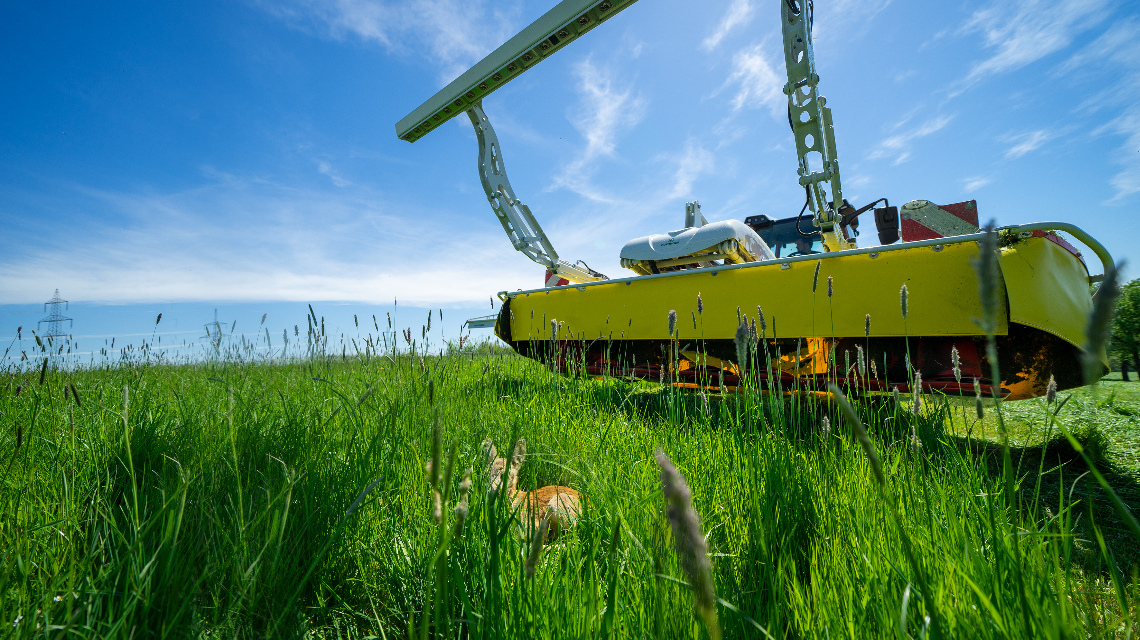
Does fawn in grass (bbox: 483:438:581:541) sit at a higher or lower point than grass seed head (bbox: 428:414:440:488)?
lower

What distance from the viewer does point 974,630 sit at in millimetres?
748

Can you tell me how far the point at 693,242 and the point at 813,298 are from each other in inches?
74.5

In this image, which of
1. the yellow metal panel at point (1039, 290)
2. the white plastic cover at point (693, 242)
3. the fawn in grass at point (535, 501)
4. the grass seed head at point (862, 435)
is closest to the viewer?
the grass seed head at point (862, 435)

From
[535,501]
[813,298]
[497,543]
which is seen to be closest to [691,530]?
[497,543]

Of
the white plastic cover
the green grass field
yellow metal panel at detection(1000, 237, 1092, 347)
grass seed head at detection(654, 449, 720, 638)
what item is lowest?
the green grass field

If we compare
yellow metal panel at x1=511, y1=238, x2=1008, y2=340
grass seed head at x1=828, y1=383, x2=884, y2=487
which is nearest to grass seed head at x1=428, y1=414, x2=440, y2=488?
grass seed head at x1=828, y1=383, x2=884, y2=487

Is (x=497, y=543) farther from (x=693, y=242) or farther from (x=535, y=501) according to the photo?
(x=693, y=242)

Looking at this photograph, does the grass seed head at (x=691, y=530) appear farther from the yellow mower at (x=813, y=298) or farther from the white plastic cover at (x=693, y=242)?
the white plastic cover at (x=693, y=242)

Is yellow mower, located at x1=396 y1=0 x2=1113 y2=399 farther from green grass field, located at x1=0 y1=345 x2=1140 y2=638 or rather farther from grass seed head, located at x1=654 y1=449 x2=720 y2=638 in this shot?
grass seed head, located at x1=654 y1=449 x2=720 y2=638

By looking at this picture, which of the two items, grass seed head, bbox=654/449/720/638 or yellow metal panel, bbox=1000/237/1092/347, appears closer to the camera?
grass seed head, bbox=654/449/720/638

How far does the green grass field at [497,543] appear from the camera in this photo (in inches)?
29.9

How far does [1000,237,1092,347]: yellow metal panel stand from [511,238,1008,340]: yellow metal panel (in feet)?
0.36

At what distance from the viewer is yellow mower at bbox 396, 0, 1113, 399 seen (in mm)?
2123

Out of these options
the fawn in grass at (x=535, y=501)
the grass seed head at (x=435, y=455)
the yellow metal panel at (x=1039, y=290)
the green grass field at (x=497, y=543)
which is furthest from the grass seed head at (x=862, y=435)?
the yellow metal panel at (x=1039, y=290)
